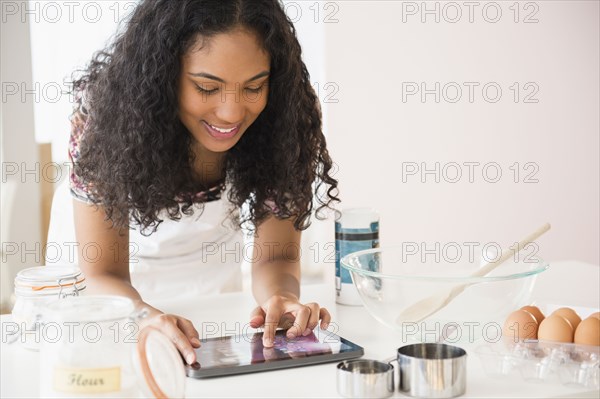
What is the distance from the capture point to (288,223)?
6.03ft

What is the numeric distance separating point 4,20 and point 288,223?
1963 millimetres

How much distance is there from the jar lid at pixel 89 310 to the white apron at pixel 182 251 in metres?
1.01

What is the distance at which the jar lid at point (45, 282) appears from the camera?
1312 millimetres

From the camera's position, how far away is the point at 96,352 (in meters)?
0.94

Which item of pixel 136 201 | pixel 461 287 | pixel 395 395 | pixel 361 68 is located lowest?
pixel 395 395

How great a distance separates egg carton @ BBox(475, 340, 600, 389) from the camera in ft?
3.76

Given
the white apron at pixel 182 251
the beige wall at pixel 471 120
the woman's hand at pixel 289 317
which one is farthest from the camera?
the beige wall at pixel 471 120

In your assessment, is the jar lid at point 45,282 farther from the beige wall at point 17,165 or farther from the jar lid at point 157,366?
the beige wall at point 17,165

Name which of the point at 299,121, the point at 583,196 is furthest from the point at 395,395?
the point at 583,196

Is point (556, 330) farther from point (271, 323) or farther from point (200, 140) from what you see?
point (200, 140)

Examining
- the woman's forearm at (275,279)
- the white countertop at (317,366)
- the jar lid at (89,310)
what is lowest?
the white countertop at (317,366)

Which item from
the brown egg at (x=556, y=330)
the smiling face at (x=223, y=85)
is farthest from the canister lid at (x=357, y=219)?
the brown egg at (x=556, y=330)

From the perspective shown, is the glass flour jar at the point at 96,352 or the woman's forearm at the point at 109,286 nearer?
the glass flour jar at the point at 96,352

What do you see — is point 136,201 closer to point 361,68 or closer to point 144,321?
point 144,321
